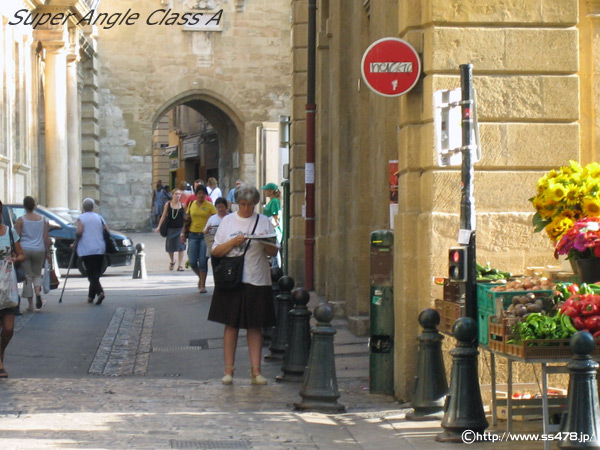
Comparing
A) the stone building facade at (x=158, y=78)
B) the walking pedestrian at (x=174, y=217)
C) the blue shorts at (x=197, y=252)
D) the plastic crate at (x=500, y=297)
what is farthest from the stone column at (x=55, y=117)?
the plastic crate at (x=500, y=297)

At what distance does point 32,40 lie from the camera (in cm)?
3181

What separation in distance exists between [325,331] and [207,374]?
283 cm

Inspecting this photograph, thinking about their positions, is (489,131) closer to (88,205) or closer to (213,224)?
(213,224)

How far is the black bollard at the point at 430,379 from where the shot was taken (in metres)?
8.67

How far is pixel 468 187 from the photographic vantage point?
8516 millimetres

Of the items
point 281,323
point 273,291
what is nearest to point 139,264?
point 273,291

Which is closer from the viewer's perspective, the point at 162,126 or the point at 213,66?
the point at 213,66

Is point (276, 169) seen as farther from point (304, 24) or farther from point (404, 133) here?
point (404, 133)

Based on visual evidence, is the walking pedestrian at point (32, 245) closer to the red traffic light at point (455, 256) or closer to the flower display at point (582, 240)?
the red traffic light at point (455, 256)

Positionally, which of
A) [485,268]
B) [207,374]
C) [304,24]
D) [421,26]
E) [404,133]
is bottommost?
[207,374]

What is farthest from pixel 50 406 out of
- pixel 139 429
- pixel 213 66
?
pixel 213 66

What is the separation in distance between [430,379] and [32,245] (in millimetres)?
9875

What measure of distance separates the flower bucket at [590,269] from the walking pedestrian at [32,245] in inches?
422

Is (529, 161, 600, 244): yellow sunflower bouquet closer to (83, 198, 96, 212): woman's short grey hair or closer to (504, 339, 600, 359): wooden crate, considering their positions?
(504, 339, 600, 359): wooden crate
